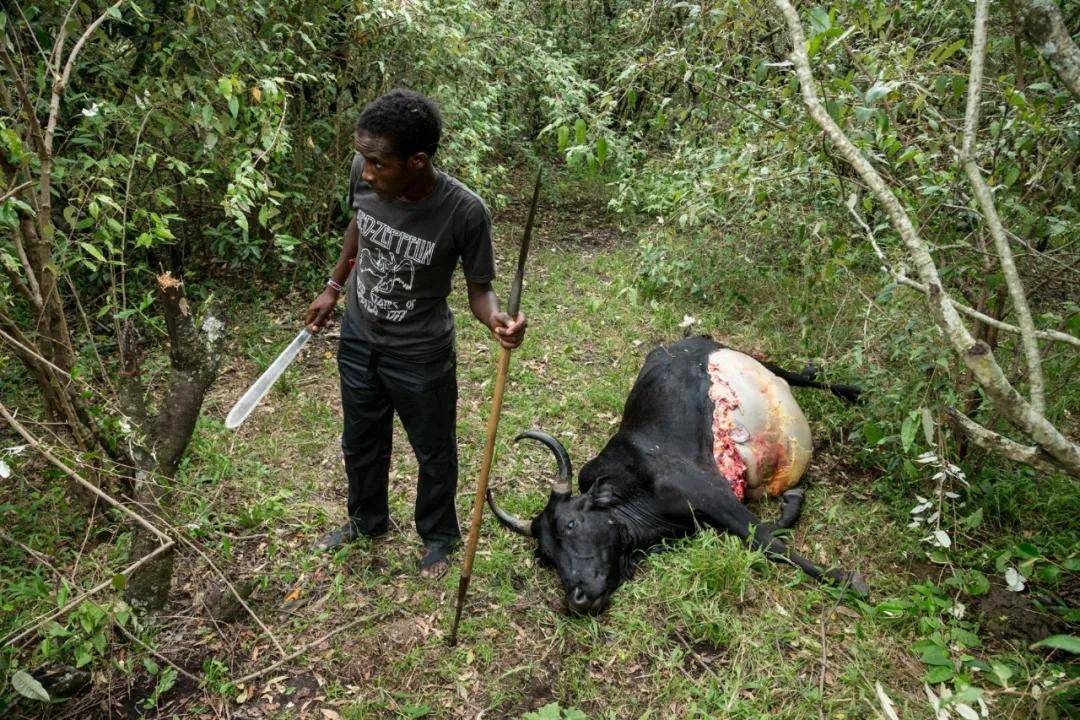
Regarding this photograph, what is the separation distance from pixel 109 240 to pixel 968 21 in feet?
16.7

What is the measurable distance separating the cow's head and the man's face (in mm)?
1758

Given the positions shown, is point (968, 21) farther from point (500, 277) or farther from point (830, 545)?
point (500, 277)

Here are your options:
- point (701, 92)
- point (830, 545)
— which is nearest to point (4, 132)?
point (701, 92)

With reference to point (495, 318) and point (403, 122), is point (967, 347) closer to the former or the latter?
point (495, 318)

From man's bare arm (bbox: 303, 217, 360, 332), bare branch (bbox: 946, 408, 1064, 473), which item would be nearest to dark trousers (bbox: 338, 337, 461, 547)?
man's bare arm (bbox: 303, 217, 360, 332)

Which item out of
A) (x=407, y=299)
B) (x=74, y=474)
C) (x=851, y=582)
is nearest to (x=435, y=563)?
(x=407, y=299)

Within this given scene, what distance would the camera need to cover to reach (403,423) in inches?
126

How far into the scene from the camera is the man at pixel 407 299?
2.59 meters

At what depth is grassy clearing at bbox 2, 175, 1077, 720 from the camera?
2891 millimetres

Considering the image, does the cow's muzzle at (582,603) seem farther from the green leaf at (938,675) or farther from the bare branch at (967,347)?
the bare branch at (967,347)

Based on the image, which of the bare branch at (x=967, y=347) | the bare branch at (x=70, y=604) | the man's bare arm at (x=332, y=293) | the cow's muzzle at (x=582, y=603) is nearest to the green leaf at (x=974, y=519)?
the bare branch at (x=967, y=347)

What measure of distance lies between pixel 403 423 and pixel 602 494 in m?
1.27

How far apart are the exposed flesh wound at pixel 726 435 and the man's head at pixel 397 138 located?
2.50 m

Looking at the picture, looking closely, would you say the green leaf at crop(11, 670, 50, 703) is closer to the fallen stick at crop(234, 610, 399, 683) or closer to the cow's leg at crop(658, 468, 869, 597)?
the fallen stick at crop(234, 610, 399, 683)
